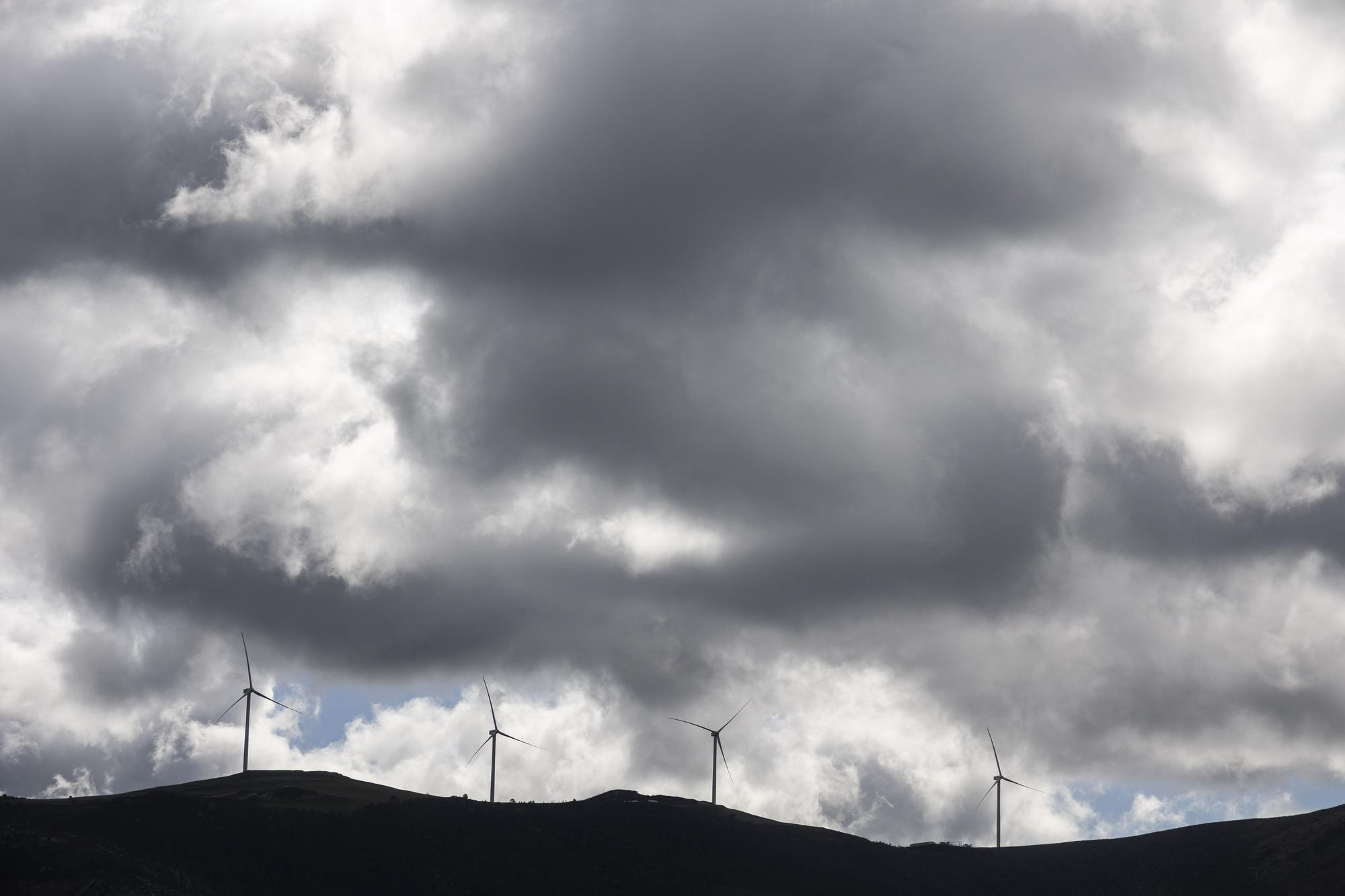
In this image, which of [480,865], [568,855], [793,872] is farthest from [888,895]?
[480,865]

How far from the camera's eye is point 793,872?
199 metres

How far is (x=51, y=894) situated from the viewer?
138750 mm

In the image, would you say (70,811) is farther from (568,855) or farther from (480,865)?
(568,855)

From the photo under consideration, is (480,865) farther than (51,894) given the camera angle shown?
Yes

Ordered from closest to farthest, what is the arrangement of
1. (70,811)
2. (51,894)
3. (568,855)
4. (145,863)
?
1. (51,894)
2. (145,863)
3. (70,811)
4. (568,855)

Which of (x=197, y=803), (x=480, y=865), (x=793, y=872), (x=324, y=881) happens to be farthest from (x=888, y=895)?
(x=197, y=803)

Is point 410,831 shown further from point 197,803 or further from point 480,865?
point 197,803

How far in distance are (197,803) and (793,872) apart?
7813 cm

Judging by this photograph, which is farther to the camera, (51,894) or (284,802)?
(284,802)

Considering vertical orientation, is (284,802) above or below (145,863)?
above

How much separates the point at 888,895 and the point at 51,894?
4216 inches

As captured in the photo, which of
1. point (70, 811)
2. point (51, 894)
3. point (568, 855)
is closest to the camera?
point (51, 894)

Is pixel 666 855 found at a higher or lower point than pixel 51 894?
higher

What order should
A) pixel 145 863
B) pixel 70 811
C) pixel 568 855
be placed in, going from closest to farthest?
pixel 145 863, pixel 70 811, pixel 568 855
